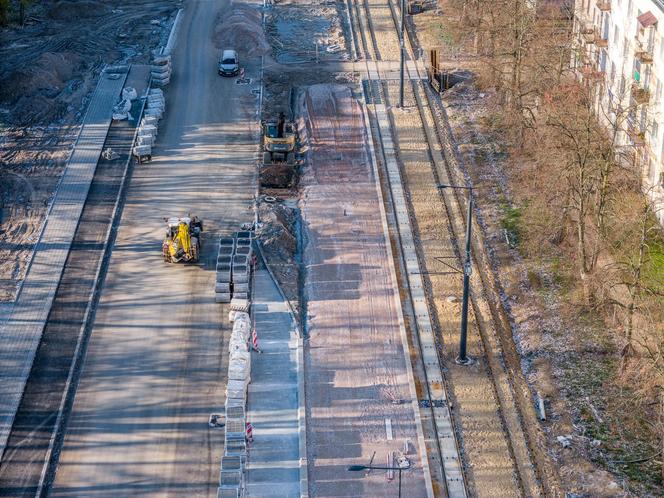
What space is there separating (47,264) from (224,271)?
31.1 feet

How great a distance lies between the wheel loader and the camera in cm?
6094

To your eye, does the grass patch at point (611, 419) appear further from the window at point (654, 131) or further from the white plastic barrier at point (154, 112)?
the white plastic barrier at point (154, 112)

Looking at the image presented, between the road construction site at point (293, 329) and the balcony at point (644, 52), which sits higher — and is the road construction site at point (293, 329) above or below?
below

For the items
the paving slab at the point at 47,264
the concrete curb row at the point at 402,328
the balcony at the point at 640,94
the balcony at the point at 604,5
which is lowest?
the concrete curb row at the point at 402,328

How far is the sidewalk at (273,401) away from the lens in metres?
39.7

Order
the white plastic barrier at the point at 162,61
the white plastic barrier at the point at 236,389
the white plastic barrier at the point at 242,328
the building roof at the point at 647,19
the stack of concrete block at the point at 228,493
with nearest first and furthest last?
the stack of concrete block at the point at 228,493
the white plastic barrier at the point at 236,389
the white plastic barrier at the point at 242,328
the building roof at the point at 647,19
the white plastic barrier at the point at 162,61

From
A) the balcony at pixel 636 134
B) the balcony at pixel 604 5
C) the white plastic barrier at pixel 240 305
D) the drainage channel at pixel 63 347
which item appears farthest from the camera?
the balcony at pixel 604 5

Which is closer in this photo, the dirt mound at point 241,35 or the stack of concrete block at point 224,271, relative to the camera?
the stack of concrete block at point 224,271

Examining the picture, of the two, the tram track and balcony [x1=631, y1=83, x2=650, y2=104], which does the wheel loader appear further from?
balcony [x1=631, y1=83, x2=650, y2=104]

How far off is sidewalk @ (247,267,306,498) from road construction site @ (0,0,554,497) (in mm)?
85

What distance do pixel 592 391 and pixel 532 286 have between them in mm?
8196

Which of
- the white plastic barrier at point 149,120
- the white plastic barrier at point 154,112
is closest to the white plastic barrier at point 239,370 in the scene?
the white plastic barrier at point 149,120

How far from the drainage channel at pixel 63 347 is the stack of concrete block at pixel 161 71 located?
9.86 metres

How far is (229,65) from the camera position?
7350 centimetres
